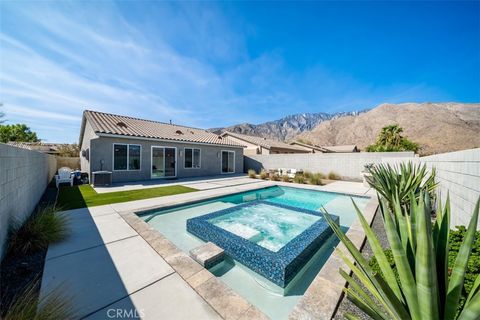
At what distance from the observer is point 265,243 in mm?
5109

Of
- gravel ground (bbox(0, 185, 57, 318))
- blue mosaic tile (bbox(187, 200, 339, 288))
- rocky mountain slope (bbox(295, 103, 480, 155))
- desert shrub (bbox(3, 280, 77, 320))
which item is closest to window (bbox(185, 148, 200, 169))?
blue mosaic tile (bbox(187, 200, 339, 288))

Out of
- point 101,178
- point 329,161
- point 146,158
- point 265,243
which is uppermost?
point 146,158

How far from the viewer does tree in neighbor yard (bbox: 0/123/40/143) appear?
33250mm

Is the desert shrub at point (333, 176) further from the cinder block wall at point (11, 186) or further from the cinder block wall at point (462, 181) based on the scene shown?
the cinder block wall at point (11, 186)

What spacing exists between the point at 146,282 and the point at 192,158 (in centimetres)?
1328

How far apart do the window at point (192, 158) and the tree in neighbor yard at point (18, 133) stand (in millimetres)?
37829

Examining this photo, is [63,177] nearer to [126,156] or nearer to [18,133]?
[126,156]

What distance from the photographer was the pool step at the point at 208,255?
3453 mm

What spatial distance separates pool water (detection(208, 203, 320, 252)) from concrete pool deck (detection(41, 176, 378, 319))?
1811 mm

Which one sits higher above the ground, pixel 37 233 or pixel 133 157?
pixel 133 157

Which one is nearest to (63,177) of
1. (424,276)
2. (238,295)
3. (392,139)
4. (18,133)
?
(238,295)

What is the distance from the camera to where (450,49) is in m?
18.2

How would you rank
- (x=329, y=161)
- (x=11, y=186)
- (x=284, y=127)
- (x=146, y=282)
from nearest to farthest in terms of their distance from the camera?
(x=146, y=282) < (x=11, y=186) < (x=329, y=161) < (x=284, y=127)

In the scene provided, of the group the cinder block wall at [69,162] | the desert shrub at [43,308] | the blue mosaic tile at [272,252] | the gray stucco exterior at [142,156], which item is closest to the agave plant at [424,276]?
the blue mosaic tile at [272,252]
